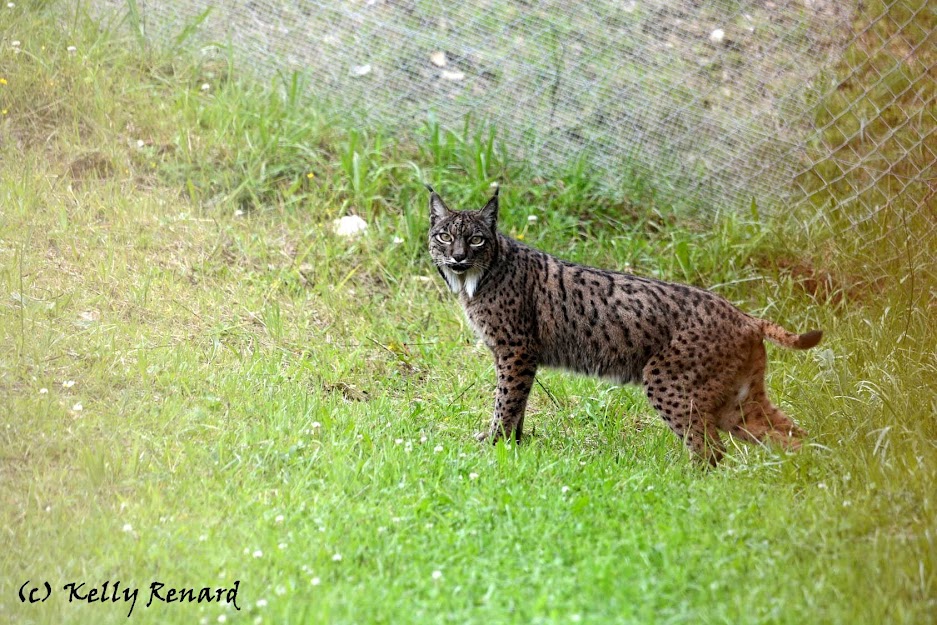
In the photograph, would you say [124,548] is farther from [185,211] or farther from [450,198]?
[450,198]

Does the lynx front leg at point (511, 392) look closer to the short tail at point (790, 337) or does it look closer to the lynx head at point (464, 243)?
the lynx head at point (464, 243)

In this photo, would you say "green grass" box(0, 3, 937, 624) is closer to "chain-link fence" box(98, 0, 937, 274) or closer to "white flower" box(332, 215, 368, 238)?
"white flower" box(332, 215, 368, 238)

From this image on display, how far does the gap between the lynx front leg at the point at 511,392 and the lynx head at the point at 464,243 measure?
50 cm

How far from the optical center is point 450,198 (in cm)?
786

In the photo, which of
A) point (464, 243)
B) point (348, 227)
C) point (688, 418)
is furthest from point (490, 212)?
point (348, 227)

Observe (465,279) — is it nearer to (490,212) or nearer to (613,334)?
(490,212)

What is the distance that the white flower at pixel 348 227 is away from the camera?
760 cm

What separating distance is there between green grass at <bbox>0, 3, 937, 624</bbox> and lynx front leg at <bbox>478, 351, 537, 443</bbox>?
0.18 m

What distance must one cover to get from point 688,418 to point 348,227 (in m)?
3.33

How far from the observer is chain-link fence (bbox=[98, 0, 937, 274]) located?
25.1 feet

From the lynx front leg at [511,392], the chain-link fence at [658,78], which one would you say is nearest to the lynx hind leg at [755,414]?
the lynx front leg at [511,392]

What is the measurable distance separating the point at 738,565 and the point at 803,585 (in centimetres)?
27

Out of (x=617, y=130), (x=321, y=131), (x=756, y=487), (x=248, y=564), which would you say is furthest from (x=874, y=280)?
(x=248, y=564)

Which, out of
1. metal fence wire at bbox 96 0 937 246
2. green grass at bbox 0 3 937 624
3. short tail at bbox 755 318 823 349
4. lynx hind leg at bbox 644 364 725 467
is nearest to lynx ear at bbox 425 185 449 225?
green grass at bbox 0 3 937 624
